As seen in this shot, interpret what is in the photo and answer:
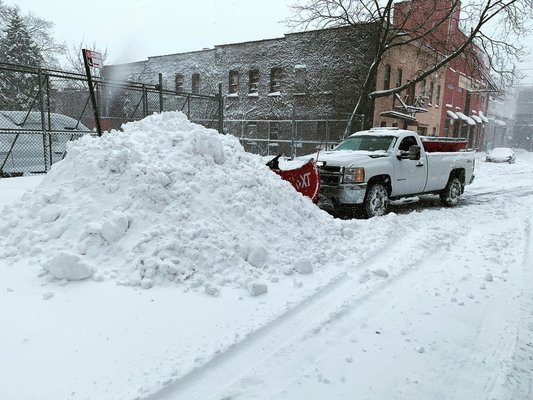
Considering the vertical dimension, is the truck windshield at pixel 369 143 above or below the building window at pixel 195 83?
below

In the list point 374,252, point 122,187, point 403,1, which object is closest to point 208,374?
point 122,187

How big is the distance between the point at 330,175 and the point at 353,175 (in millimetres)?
463

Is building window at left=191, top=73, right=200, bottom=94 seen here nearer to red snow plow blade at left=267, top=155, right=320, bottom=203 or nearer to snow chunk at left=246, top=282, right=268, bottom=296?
red snow plow blade at left=267, top=155, right=320, bottom=203

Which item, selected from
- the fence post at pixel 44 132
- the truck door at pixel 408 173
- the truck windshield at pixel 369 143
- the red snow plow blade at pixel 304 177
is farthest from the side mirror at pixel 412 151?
the fence post at pixel 44 132

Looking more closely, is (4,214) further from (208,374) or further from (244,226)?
(208,374)

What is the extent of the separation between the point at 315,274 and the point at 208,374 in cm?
205

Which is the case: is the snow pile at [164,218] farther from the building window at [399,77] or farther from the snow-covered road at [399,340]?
the building window at [399,77]

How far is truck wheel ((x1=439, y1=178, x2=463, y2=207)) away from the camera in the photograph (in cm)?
1025

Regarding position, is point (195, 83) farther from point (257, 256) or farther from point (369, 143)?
point (257, 256)

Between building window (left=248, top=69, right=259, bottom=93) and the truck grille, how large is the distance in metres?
21.1

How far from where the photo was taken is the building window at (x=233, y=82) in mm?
28938

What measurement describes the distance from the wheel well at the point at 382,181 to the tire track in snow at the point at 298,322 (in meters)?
2.39

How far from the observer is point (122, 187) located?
4.79 metres

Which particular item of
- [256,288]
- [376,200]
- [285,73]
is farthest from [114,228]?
[285,73]
